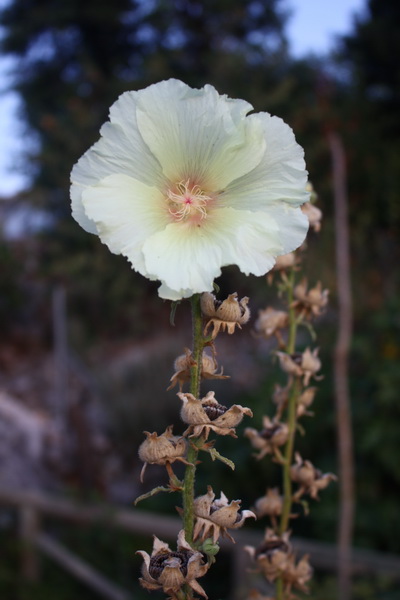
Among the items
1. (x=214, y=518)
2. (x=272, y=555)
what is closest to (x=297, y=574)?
(x=272, y=555)

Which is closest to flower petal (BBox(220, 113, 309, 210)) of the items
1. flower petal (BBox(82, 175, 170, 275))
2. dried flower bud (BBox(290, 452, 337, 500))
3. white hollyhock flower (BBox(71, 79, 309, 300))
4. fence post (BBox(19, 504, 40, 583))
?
white hollyhock flower (BBox(71, 79, 309, 300))

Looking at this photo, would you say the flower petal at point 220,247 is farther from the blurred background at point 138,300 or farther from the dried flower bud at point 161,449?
the blurred background at point 138,300

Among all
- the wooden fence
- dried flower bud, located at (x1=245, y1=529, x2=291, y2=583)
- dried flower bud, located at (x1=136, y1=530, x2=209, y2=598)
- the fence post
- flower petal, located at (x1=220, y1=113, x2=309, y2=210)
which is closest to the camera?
dried flower bud, located at (x1=136, y1=530, x2=209, y2=598)

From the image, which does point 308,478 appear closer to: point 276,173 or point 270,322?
point 270,322

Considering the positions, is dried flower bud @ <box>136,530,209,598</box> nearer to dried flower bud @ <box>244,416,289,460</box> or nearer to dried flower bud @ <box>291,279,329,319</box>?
dried flower bud @ <box>244,416,289,460</box>

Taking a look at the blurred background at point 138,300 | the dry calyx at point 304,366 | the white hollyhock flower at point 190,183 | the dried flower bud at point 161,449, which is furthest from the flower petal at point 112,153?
the blurred background at point 138,300

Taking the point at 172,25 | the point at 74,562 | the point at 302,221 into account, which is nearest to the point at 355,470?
the point at 74,562
